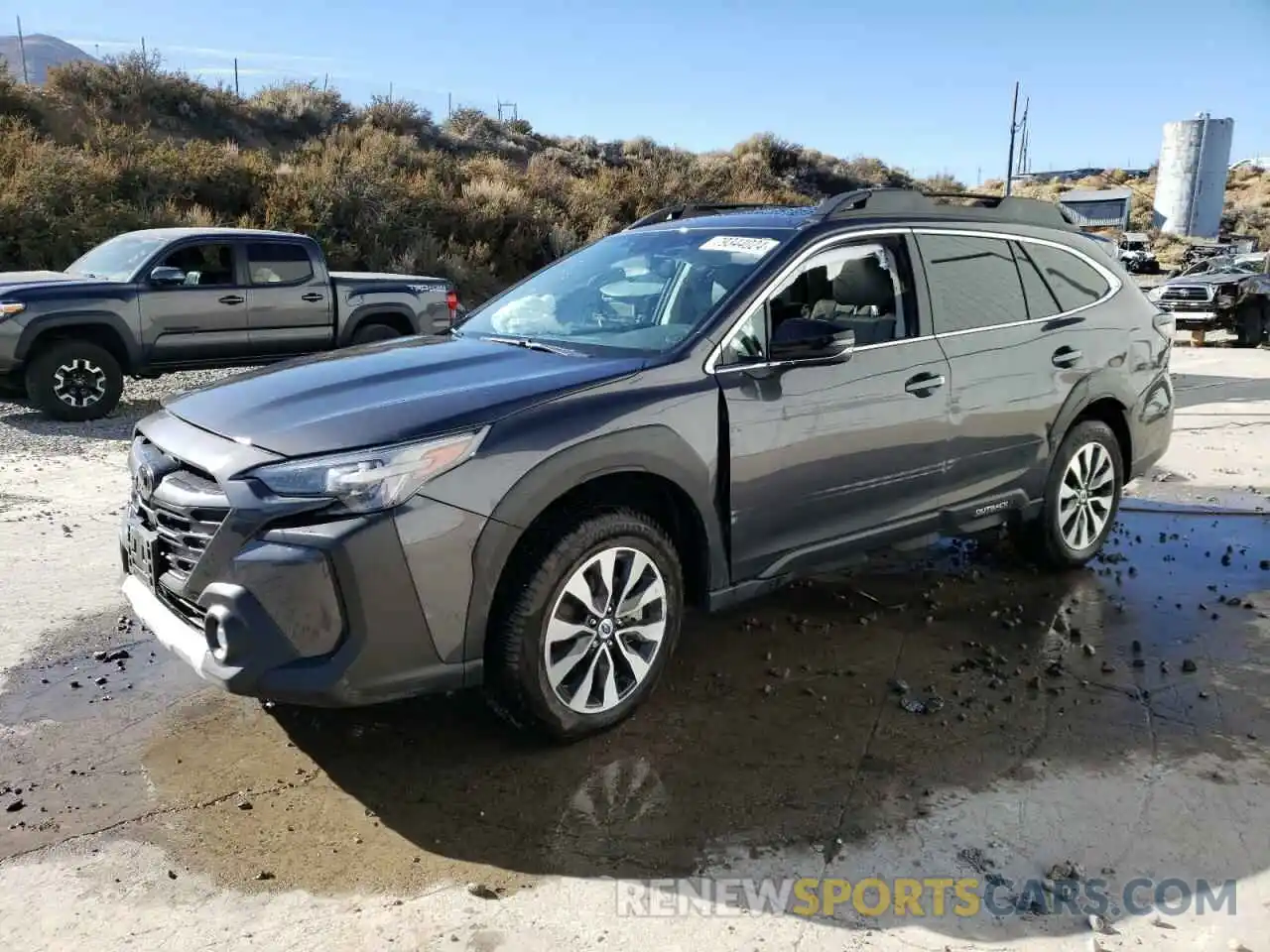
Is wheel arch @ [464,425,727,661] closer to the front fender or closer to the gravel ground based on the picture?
the gravel ground

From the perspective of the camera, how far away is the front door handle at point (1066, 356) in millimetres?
5121

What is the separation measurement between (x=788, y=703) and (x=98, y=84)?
26.4 m

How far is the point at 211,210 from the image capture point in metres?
19.1

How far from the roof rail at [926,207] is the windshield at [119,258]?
7751 millimetres

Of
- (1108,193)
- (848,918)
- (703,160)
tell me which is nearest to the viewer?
(848,918)

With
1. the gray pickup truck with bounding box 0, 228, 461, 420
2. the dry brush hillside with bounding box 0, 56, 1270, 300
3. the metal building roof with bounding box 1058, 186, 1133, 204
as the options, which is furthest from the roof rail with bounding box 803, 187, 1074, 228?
the metal building roof with bounding box 1058, 186, 1133, 204

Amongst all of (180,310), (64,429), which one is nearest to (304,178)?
(180,310)

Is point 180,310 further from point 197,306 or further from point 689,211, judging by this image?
point 689,211

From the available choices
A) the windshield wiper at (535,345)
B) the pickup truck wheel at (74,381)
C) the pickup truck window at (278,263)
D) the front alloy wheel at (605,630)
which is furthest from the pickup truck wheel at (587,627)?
the pickup truck window at (278,263)

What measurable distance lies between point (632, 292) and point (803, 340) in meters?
0.89

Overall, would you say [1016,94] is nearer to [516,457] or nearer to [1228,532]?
[1228,532]

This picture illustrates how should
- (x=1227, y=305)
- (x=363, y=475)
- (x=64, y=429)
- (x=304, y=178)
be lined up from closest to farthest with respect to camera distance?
(x=363, y=475) → (x=64, y=429) → (x=1227, y=305) → (x=304, y=178)

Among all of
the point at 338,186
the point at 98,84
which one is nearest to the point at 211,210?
the point at 338,186

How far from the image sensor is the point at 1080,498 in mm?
5504
